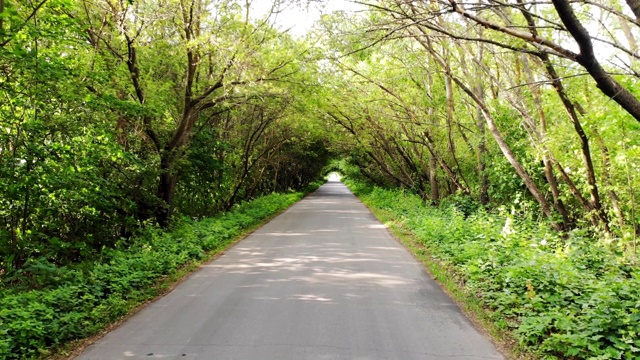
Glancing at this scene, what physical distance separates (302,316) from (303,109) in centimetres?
1099

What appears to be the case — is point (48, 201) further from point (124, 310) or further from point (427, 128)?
point (427, 128)

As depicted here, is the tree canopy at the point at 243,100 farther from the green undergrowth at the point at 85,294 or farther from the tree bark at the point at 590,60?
the green undergrowth at the point at 85,294

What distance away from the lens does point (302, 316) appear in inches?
226

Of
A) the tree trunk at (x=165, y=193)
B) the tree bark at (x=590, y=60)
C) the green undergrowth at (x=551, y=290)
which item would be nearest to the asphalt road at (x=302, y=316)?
the green undergrowth at (x=551, y=290)

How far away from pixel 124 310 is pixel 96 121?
526cm

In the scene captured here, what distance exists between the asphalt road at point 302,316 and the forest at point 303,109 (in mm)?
695

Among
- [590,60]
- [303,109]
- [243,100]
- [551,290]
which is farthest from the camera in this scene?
[303,109]

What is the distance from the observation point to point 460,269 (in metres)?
7.98

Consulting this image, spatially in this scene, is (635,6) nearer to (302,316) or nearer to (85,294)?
(302,316)

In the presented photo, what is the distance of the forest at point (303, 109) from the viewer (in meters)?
4.87

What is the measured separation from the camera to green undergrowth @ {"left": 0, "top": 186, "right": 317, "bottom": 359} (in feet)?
15.1

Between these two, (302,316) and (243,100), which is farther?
(243,100)

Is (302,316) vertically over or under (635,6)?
under

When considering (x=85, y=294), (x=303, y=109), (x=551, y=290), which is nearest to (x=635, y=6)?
(x=551, y=290)
